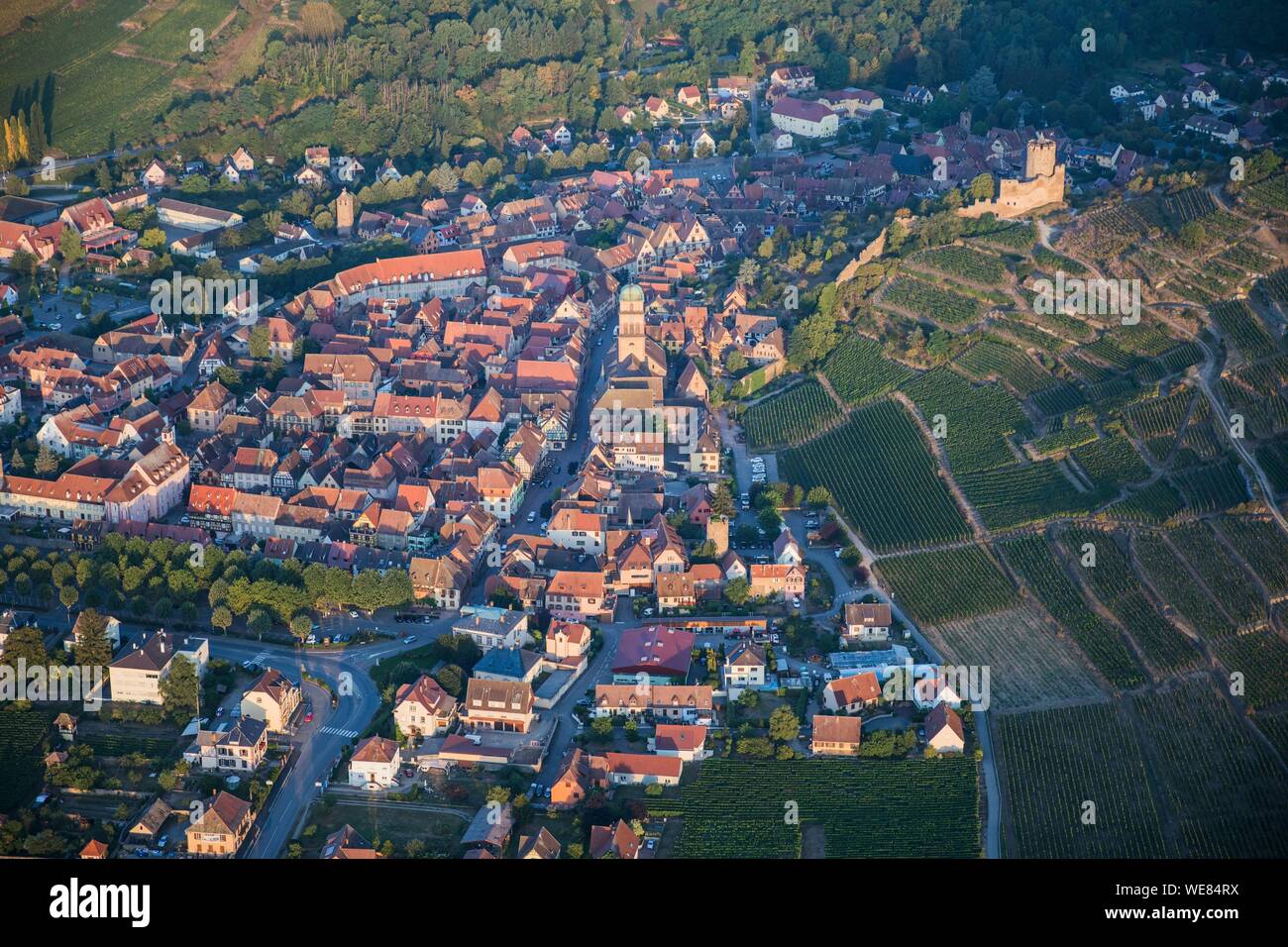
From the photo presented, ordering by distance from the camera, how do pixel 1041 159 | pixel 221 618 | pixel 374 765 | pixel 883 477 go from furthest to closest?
pixel 1041 159 → pixel 883 477 → pixel 221 618 → pixel 374 765

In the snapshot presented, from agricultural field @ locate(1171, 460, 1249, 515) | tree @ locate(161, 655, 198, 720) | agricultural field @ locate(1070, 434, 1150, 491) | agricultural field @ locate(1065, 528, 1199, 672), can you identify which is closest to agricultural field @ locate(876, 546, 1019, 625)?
agricultural field @ locate(1065, 528, 1199, 672)

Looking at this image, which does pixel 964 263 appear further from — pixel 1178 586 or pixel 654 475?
pixel 1178 586

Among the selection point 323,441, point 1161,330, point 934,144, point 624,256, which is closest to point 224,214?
→ point 624,256

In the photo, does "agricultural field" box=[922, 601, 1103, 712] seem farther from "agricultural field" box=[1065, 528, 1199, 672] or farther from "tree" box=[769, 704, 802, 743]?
"tree" box=[769, 704, 802, 743]

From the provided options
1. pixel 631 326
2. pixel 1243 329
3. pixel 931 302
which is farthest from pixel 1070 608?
pixel 631 326

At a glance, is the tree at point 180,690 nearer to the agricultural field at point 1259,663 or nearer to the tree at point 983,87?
the agricultural field at point 1259,663

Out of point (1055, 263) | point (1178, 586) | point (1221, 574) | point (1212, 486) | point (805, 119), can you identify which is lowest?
point (805, 119)
